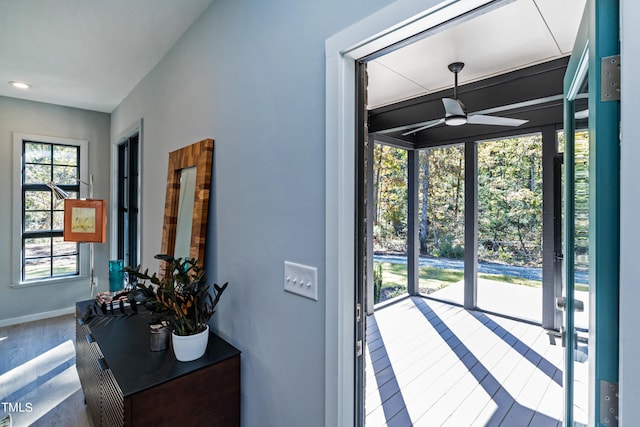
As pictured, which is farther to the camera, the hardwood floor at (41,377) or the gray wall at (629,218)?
the hardwood floor at (41,377)

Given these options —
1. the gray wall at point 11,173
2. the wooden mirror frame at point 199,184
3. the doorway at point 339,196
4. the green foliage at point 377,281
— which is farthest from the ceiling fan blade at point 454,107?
the gray wall at point 11,173

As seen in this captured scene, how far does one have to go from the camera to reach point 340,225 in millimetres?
1122

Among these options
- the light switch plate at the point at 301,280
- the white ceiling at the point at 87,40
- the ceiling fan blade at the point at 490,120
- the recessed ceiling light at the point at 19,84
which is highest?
the recessed ceiling light at the point at 19,84

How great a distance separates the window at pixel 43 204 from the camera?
149 inches

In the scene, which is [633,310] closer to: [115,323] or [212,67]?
[212,67]

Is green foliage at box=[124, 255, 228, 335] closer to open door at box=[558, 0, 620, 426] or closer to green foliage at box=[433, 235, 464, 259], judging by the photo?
open door at box=[558, 0, 620, 426]

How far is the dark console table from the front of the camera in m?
1.29

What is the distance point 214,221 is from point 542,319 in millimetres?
3719

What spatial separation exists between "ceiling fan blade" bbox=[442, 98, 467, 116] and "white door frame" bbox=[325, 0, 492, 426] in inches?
72.5

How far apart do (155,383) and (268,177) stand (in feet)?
3.18

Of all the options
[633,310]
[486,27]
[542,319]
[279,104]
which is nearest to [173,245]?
[279,104]

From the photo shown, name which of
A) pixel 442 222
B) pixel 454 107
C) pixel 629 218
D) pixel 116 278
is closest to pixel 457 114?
pixel 454 107

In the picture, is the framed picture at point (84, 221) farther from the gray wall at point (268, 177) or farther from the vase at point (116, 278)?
the gray wall at point (268, 177)

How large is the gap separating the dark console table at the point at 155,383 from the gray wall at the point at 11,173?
2.96m
